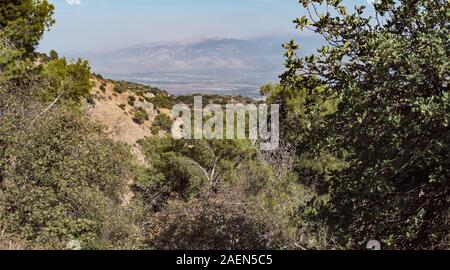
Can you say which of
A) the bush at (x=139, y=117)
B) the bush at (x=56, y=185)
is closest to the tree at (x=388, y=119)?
the bush at (x=56, y=185)

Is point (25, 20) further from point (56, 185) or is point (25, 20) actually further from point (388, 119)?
point (388, 119)

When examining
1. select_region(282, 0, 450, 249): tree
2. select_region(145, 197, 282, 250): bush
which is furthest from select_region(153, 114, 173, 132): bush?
select_region(282, 0, 450, 249): tree

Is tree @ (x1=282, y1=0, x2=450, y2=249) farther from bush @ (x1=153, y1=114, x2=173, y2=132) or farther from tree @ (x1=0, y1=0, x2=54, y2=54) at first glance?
bush @ (x1=153, y1=114, x2=173, y2=132)

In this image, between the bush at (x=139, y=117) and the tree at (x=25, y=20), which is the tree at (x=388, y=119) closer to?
the tree at (x=25, y=20)

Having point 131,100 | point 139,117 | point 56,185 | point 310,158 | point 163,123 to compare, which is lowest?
point 163,123

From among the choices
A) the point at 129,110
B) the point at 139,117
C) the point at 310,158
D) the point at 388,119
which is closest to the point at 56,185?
the point at 310,158

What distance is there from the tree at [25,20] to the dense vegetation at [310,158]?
0.06 m

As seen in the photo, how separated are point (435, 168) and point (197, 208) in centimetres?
793

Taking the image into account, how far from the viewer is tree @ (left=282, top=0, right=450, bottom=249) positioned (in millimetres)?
5469

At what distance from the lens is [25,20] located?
18156mm

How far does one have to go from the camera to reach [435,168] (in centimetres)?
563

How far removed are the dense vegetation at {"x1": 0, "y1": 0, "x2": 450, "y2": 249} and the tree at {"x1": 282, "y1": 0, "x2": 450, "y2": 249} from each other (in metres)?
0.02

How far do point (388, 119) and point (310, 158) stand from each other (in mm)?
4602
